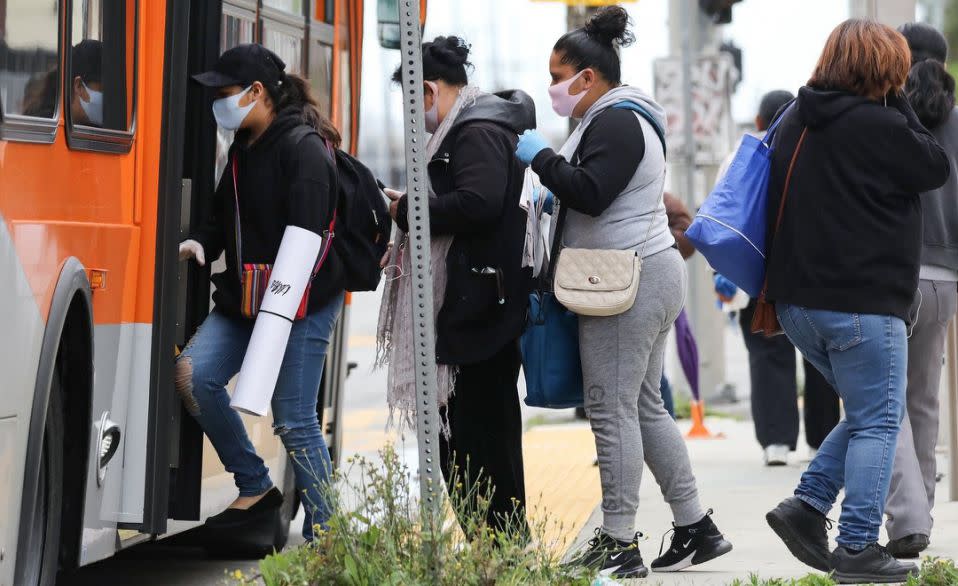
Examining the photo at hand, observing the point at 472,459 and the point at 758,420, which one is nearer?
the point at 472,459

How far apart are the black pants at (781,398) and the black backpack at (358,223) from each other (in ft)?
14.3

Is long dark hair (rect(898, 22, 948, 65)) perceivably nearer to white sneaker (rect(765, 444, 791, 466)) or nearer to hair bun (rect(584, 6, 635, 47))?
hair bun (rect(584, 6, 635, 47))

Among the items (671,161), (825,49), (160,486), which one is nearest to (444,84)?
(825,49)

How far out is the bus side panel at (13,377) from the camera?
4.07 m

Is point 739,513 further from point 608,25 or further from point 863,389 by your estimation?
point 608,25

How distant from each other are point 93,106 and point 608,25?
5.98 feet

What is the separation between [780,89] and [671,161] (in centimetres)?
602

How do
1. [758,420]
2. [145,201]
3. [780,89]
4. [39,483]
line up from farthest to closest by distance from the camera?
[758,420] < [780,89] < [145,201] < [39,483]

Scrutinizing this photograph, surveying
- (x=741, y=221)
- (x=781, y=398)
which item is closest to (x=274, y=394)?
(x=741, y=221)

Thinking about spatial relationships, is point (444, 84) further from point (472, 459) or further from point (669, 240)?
point (472, 459)

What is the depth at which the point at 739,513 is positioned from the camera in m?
7.99

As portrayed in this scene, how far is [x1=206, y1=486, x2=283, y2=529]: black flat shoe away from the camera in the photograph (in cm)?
596

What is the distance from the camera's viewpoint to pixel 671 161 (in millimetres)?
15383

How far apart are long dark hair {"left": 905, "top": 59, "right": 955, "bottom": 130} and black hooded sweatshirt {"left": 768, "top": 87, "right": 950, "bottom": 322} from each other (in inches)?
39.4
